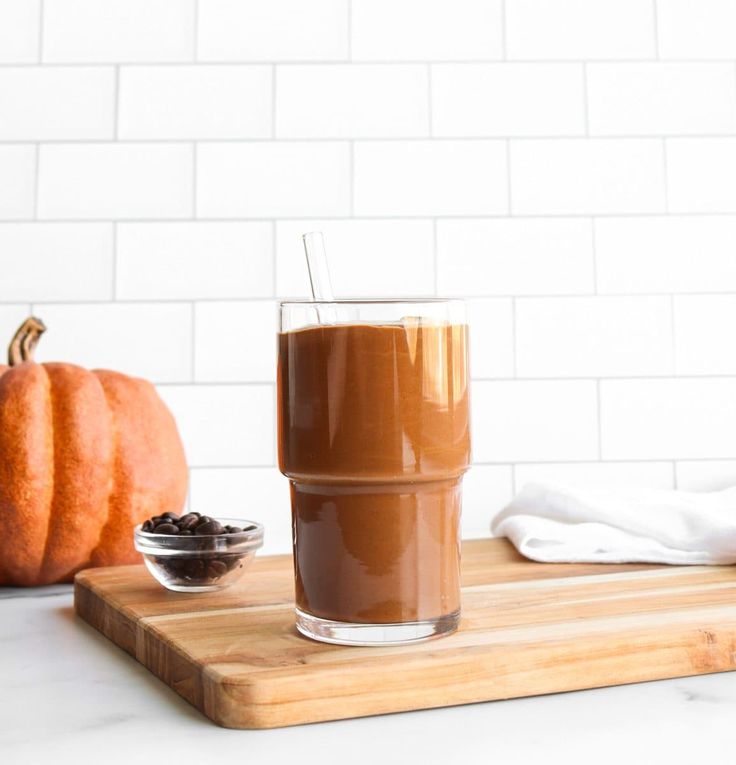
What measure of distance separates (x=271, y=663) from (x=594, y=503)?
0.55m

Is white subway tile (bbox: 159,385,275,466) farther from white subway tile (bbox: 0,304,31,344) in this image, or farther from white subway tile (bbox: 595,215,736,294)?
white subway tile (bbox: 595,215,736,294)

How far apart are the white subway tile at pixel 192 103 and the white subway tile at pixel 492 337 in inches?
18.3

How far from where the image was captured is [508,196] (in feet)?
4.88

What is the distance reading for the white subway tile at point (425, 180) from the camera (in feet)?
4.84

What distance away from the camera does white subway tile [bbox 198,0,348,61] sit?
1477 mm

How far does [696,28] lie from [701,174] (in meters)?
0.25

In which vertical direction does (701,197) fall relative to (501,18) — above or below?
below

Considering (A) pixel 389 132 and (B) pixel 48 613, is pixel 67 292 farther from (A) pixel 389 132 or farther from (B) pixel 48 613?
(B) pixel 48 613

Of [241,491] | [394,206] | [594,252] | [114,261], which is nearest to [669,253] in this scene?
[594,252]

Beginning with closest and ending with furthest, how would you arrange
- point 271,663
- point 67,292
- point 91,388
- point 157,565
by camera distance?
point 271,663
point 157,565
point 91,388
point 67,292

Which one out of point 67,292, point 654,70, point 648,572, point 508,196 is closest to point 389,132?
point 508,196

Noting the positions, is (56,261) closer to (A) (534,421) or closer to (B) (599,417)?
(A) (534,421)

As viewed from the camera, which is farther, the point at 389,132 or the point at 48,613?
the point at 389,132

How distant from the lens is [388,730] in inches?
20.5
